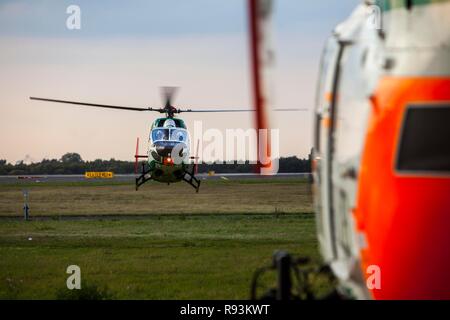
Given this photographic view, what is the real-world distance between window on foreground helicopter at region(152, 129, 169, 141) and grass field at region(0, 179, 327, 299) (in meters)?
3.49

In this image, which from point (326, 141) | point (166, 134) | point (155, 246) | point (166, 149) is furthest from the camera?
point (166, 149)

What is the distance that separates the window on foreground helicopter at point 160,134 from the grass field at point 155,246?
349 cm

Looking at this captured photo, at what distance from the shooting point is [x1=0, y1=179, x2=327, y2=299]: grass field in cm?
1692

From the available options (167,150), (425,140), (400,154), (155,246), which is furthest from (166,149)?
(425,140)

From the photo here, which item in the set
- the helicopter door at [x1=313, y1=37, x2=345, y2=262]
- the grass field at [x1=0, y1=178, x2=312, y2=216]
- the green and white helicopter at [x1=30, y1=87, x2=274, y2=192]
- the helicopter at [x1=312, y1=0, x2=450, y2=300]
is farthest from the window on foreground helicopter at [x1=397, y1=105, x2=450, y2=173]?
the green and white helicopter at [x1=30, y1=87, x2=274, y2=192]

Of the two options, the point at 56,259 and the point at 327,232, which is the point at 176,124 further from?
the point at 327,232

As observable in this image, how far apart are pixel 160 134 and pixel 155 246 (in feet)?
55.7

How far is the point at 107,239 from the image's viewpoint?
26.8m

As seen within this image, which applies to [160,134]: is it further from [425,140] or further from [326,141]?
[425,140]

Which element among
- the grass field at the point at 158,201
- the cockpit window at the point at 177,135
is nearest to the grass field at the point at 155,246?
the grass field at the point at 158,201

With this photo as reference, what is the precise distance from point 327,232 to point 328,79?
5.06ft

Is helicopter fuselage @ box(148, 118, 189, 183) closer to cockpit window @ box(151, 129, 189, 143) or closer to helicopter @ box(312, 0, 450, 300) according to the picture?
cockpit window @ box(151, 129, 189, 143)

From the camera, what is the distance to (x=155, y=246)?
24.4 meters

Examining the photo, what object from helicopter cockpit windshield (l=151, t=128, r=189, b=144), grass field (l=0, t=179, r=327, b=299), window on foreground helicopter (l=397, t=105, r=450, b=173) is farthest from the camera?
helicopter cockpit windshield (l=151, t=128, r=189, b=144)
